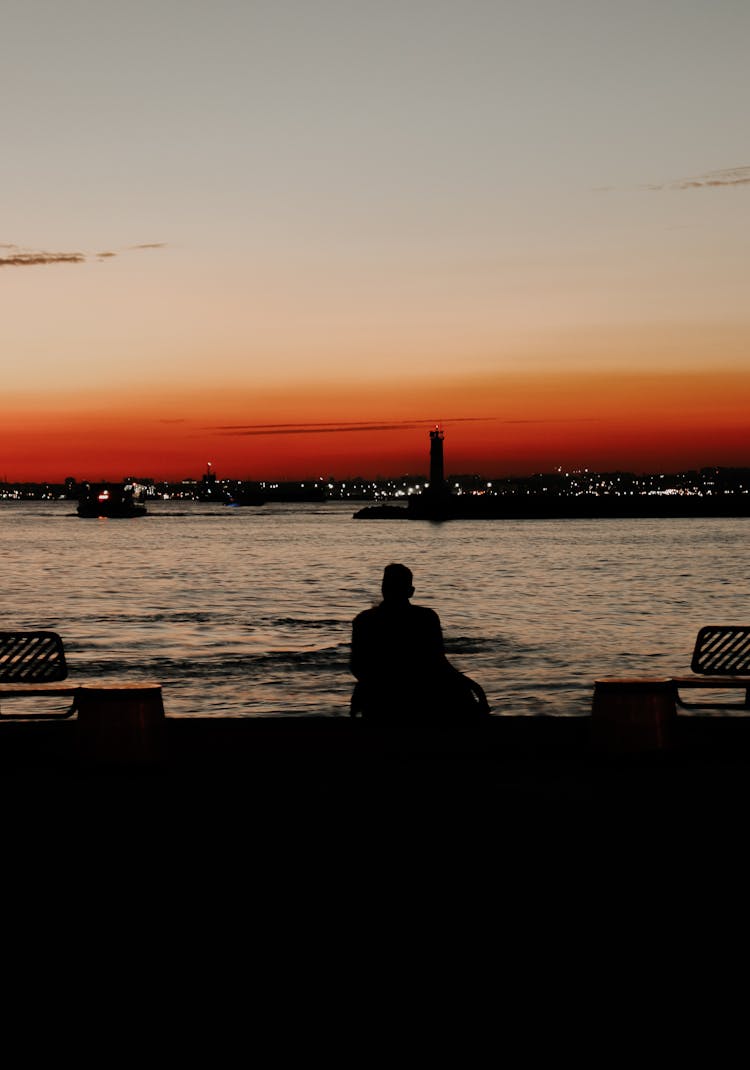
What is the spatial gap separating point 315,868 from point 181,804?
1.82m

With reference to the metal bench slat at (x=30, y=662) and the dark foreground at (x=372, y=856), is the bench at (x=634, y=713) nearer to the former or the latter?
the dark foreground at (x=372, y=856)

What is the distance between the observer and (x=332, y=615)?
5219cm

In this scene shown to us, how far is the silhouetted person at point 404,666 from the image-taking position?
10125mm

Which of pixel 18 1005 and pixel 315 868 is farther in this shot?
pixel 315 868

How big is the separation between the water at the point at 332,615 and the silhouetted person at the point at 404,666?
571 inches

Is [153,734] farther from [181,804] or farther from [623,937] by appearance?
[623,937]

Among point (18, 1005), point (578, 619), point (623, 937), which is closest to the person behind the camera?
point (18, 1005)

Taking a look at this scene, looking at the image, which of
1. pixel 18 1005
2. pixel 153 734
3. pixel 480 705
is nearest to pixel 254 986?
pixel 18 1005

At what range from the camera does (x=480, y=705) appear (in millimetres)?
10820

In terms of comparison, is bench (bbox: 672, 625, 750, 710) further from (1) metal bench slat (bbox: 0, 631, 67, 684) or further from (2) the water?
(2) the water

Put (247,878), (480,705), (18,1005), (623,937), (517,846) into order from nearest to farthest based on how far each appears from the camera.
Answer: (18,1005), (623,937), (247,878), (517,846), (480,705)

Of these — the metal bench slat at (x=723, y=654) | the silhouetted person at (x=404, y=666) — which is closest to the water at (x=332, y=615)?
the metal bench slat at (x=723, y=654)

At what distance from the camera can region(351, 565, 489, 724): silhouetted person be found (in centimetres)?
1012

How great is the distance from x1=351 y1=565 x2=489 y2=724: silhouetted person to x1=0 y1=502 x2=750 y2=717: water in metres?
14.5
